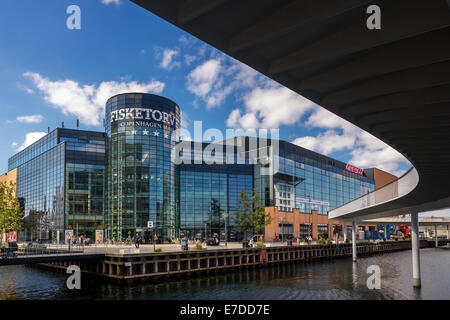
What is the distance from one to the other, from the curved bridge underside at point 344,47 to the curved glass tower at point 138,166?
5397 centimetres

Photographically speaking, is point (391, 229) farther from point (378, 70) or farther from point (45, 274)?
point (378, 70)

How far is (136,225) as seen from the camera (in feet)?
202

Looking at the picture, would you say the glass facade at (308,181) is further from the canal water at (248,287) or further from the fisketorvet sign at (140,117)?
the canal water at (248,287)

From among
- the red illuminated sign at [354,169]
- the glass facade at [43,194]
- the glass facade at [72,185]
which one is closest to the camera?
the glass facade at [72,185]

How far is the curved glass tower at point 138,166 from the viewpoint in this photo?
62062 millimetres

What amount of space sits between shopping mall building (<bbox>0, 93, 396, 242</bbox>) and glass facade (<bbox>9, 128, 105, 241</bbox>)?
6.8 inches

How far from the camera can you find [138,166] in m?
62.3

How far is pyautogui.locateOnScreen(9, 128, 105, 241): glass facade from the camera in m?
65.7

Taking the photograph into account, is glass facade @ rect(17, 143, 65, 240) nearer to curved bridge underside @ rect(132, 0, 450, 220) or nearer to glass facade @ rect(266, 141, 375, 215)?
glass facade @ rect(266, 141, 375, 215)

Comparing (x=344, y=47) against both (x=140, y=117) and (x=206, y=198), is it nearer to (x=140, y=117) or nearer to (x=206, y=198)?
(x=140, y=117)

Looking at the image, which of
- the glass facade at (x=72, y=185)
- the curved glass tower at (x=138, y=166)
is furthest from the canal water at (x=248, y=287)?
the glass facade at (x=72, y=185)
